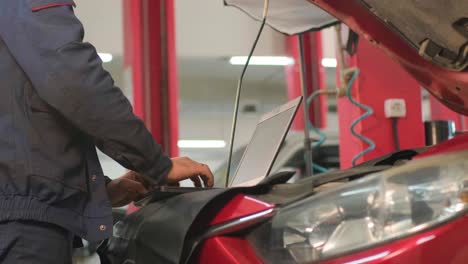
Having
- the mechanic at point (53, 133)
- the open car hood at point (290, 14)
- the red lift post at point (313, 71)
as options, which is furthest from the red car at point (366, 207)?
the red lift post at point (313, 71)

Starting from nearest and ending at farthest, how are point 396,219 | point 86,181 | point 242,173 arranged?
point 396,219, point 86,181, point 242,173

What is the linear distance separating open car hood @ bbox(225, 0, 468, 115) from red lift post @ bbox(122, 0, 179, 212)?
2.27 meters

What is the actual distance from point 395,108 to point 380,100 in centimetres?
8

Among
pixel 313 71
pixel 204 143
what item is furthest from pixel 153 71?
pixel 204 143

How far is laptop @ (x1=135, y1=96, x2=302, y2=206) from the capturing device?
1.35 metres

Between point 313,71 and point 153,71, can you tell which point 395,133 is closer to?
point 313,71

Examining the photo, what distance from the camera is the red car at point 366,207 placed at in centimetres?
76

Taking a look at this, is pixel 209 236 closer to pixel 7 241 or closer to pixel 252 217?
pixel 252 217

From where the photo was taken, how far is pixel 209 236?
3.00 feet

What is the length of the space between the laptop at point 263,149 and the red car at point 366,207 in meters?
0.14

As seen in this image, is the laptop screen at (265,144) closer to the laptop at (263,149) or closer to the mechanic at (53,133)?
the laptop at (263,149)

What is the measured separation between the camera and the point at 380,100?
8.48 ft

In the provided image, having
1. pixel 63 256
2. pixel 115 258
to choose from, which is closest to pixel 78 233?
pixel 63 256

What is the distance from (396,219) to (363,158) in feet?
5.92
